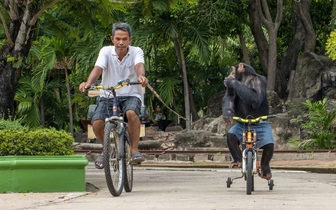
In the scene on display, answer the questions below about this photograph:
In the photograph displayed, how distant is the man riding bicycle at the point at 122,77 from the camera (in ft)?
36.6

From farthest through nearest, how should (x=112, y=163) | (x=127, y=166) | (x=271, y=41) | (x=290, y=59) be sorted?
(x=290, y=59) → (x=271, y=41) → (x=127, y=166) → (x=112, y=163)

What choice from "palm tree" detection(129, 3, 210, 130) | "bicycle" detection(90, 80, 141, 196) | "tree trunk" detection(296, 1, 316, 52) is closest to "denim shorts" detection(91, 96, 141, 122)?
"bicycle" detection(90, 80, 141, 196)

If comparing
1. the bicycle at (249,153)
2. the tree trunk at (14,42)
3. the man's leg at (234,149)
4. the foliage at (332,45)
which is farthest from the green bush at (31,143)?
the foliage at (332,45)

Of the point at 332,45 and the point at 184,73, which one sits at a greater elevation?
the point at 184,73

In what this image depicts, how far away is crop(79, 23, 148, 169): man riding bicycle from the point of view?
11.1 meters

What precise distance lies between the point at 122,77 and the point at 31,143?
152 cm

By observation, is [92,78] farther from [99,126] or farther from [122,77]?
[99,126]

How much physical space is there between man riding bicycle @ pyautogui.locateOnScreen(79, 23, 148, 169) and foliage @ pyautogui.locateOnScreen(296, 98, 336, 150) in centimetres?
1547

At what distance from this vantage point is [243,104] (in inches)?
468

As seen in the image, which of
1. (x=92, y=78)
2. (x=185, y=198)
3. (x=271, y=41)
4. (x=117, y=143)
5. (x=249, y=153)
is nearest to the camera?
(x=185, y=198)

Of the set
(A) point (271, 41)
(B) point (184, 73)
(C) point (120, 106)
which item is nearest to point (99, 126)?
(C) point (120, 106)

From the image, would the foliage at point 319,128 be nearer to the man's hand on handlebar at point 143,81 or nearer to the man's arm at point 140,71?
the man's arm at point 140,71

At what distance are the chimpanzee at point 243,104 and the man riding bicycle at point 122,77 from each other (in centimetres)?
116

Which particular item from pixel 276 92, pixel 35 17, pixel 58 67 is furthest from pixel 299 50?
pixel 35 17
